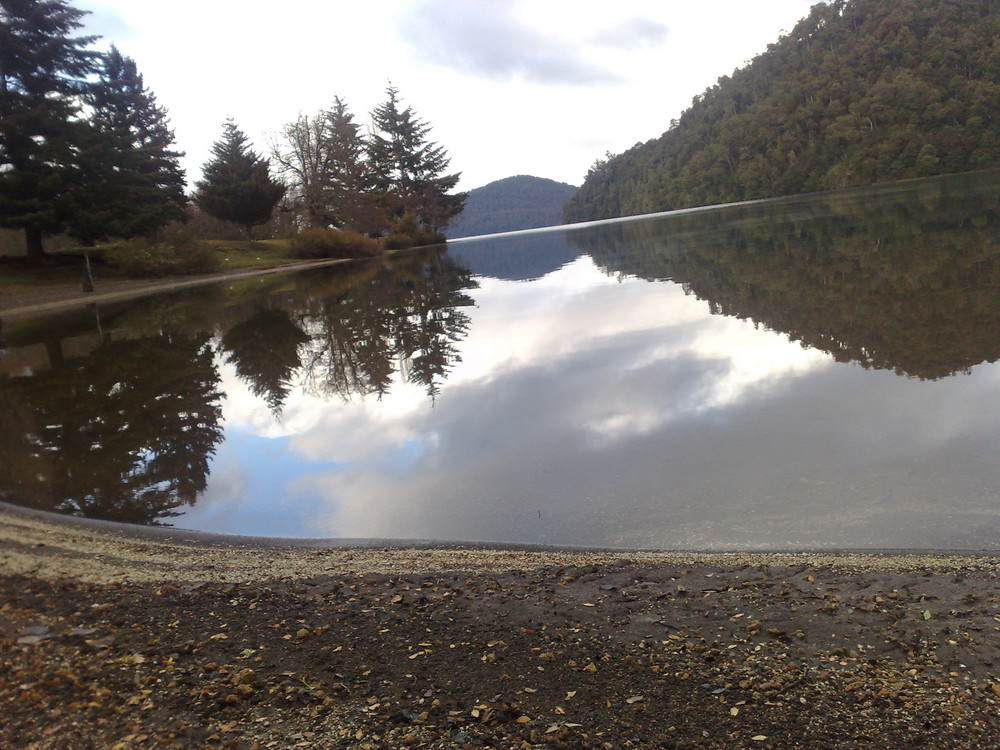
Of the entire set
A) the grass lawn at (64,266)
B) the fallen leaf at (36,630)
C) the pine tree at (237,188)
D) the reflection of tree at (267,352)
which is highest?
the pine tree at (237,188)

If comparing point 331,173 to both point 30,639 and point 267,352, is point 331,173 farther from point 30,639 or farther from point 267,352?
point 30,639

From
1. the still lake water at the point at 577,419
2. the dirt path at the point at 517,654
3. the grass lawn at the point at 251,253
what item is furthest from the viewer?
the grass lawn at the point at 251,253

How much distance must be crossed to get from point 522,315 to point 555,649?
39.8 ft

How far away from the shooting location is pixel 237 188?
47.0 m

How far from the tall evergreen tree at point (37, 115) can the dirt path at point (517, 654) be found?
99.0 ft

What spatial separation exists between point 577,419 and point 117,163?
32427mm

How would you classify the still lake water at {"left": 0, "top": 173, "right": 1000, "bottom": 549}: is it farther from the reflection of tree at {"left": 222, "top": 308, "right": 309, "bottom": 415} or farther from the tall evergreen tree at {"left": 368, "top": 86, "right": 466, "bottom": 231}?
the tall evergreen tree at {"left": 368, "top": 86, "right": 466, "bottom": 231}

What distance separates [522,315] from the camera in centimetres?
1504

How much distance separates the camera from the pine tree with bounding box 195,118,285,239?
154ft

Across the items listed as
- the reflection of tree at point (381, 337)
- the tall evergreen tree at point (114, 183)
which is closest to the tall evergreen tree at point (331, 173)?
the tall evergreen tree at point (114, 183)

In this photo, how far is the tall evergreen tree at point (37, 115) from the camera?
94.7 feet

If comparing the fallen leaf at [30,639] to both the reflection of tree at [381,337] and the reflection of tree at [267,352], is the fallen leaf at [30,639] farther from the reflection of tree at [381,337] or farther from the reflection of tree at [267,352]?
the reflection of tree at [381,337]

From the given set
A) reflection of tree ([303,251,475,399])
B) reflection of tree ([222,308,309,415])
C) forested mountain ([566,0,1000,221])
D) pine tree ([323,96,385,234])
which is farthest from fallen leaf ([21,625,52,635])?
forested mountain ([566,0,1000,221])

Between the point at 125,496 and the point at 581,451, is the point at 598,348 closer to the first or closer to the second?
the point at 581,451
